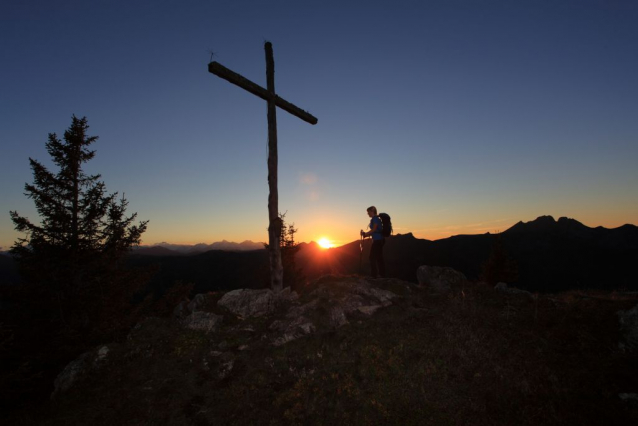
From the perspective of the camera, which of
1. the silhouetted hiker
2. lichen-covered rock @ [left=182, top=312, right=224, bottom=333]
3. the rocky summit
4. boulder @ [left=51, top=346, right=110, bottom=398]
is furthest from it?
the silhouetted hiker

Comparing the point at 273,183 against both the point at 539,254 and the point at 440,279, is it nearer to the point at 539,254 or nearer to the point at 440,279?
the point at 440,279

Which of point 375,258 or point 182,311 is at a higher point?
point 375,258

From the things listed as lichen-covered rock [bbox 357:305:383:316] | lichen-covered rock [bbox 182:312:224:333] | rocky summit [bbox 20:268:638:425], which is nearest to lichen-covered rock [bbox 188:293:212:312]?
rocky summit [bbox 20:268:638:425]

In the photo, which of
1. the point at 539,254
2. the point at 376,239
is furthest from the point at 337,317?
the point at 539,254

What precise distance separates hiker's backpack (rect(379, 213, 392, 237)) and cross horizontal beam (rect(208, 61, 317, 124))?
5297 millimetres

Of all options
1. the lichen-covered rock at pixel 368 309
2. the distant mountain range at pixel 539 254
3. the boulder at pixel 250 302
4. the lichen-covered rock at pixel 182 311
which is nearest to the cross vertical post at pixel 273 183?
the boulder at pixel 250 302

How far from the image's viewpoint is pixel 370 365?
657cm

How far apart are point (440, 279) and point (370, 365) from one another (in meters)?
6.91

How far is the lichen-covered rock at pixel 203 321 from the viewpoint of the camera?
9.55m

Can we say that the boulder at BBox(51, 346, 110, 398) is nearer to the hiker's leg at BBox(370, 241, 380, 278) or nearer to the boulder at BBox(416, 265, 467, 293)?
the hiker's leg at BBox(370, 241, 380, 278)

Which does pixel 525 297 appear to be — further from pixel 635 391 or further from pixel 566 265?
pixel 566 265

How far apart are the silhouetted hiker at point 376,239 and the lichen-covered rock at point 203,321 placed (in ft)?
21.9

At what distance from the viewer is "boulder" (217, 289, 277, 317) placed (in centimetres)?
1035

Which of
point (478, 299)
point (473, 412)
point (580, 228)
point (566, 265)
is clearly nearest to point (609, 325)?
point (478, 299)
